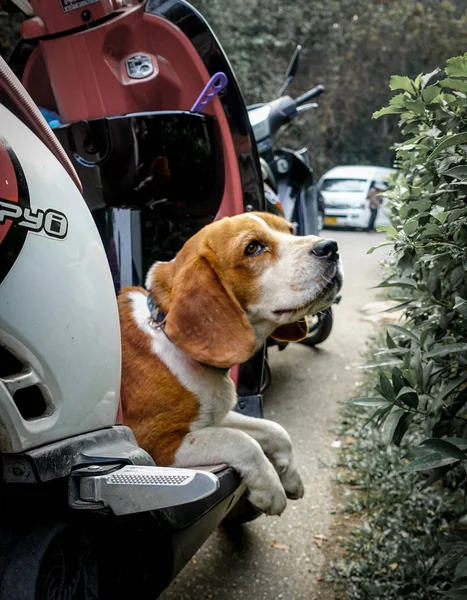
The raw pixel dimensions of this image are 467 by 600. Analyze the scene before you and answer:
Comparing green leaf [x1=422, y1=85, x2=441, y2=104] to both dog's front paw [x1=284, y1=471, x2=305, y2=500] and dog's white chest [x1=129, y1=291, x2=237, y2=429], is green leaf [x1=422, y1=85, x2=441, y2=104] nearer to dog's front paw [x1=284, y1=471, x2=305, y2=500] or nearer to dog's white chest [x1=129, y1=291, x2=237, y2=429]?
dog's white chest [x1=129, y1=291, x2=237, y2=429]

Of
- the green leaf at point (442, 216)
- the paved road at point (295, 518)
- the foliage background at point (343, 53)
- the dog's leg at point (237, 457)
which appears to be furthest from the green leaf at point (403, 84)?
the foliage background at point (343, 53)

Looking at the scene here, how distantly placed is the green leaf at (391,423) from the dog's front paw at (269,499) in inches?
16.3

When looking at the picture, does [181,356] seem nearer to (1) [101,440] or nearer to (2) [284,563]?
(1) [101,440]

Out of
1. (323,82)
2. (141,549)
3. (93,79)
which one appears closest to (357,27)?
(323,82)

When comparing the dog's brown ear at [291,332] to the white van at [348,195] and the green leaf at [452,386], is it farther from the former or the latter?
the white van at [348,195]

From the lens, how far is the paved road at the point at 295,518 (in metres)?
2.53

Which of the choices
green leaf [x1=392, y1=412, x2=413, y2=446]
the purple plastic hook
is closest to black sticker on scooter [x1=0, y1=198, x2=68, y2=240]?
green leaf [x1=392, y1=412, x2=413, y2=446]

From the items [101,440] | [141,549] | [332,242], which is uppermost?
[332,242]

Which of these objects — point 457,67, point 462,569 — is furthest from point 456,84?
point 462,569

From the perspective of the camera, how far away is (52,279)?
4.29 ft

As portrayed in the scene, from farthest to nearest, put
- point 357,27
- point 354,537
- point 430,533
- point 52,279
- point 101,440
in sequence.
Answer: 1. point 357,27
2. point 354,537
3. point 430,533
4. point 101,440
5. point 52,279

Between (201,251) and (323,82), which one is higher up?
(201,251)

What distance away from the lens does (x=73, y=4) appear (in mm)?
2641

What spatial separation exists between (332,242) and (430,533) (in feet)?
4.85
